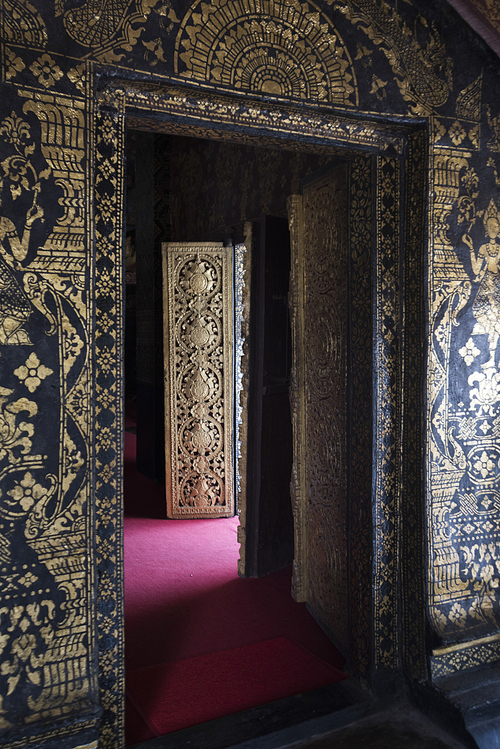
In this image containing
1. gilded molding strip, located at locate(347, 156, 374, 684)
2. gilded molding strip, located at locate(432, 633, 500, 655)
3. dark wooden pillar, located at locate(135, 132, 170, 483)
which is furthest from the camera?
dark wooden pillar, located at locate(135, 132, 170, 483)

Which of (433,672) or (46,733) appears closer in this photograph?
(46,733)

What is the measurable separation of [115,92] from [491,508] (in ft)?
7.44

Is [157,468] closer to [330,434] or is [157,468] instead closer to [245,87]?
[330,434]

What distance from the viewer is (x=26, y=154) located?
1.73 metres

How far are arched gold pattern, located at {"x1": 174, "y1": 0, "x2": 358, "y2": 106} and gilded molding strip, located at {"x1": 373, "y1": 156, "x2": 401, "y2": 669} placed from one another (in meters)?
0.45

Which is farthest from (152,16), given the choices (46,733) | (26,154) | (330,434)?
(46,733)

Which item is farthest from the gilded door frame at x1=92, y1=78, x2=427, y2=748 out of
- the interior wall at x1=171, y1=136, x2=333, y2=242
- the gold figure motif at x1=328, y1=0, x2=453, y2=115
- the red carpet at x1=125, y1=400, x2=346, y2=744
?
the interior wall at x1=171, y1=136, x2=333, y2=242

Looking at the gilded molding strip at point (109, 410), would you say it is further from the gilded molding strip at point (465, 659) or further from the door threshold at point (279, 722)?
the gilded molding strip at point (465, 659)

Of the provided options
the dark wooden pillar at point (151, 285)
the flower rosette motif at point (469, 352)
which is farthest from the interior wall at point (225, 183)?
the flower rosette motif at point (469, 352)

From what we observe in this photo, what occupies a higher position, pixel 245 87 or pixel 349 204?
pixel 245 87

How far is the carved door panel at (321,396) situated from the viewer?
2754 mm

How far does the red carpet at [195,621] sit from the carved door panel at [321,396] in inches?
8.6

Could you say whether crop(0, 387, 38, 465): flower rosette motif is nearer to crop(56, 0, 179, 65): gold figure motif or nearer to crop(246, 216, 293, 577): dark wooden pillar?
crop(56, 0, 179, 65): gold figure motif

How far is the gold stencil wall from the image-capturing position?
5.69ft
